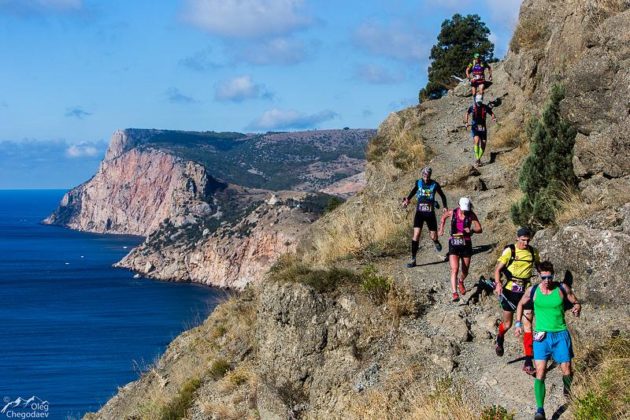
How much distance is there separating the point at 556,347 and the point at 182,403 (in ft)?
26.2

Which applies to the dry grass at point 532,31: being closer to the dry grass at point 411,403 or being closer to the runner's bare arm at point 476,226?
the runner's bare arm at point 476,226

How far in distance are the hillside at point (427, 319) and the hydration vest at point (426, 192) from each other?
1218 millimetres

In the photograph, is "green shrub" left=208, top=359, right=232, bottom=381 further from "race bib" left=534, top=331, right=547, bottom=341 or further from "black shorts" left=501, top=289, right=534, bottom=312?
"race bib" left=534, top=331, right=547, bottom=341

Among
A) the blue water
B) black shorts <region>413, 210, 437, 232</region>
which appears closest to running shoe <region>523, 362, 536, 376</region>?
black shorts <region>413, 210, 437, 232</region>

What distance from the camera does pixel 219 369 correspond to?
1423 centimetres

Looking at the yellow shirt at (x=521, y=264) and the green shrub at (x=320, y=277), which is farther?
the green shrub at (x=320, y=277)

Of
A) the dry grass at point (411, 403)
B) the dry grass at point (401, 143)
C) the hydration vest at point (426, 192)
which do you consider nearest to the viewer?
the dry grass at point (411, 403)

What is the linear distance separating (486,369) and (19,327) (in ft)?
288

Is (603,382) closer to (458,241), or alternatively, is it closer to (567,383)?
(567,383)

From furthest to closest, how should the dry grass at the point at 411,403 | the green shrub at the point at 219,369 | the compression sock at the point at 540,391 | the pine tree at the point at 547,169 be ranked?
the green shrub at the point at 219,369 < the pine tree at the point at 547,169 < the dry grass at the point at 411,403 < the compression sock at the point at 540,391

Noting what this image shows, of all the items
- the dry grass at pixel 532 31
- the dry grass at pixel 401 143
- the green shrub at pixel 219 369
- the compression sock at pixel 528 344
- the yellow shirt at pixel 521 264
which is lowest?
the green shrub at pixel 219 369

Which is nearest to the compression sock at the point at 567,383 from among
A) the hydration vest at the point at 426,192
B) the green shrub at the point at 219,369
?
the hydration vest at the point at 426,192

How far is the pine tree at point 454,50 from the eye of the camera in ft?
132

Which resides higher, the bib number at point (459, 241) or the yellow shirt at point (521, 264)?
the bib number at point (459, 241)
